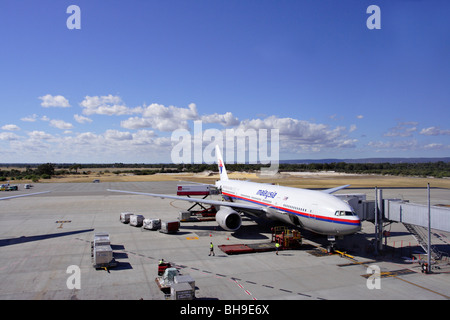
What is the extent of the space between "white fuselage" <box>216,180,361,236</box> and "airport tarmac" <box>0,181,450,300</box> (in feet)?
7.28

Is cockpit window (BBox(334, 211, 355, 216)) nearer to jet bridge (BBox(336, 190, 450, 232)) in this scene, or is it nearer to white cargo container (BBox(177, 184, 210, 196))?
jet bridge (BBox(336, 190, 450, 232))

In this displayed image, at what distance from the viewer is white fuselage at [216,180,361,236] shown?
70.1 ft

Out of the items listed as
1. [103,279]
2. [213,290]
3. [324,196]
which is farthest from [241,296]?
[324,196]

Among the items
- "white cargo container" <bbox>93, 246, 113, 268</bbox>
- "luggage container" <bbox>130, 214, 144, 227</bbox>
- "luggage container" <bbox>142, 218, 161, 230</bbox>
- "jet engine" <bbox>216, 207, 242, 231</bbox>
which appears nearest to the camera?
"white cargo container" <bbox>93, 246, 113, 268</bbox>

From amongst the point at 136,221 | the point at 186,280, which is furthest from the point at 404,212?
the point at 136,221

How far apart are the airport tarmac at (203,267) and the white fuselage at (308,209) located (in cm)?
222

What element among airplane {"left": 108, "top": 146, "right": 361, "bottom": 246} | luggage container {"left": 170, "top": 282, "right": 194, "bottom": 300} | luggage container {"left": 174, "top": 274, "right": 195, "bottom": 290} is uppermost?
airplane {"left": 108, "top": 146, "right": 361, "bottom": 246}

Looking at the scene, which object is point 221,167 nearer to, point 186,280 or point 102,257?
point 102,257

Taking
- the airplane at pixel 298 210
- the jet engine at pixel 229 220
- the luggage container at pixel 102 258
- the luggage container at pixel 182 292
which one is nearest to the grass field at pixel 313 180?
the airplane at pixel 298 210

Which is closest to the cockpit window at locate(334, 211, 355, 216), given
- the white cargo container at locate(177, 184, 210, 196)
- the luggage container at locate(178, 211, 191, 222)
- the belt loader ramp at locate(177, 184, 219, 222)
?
the belt loader ramp at locate(177, 184, 219, 222)

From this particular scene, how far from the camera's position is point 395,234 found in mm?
31172

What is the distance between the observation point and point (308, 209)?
77.4ft

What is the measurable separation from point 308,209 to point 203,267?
912 centimetres
